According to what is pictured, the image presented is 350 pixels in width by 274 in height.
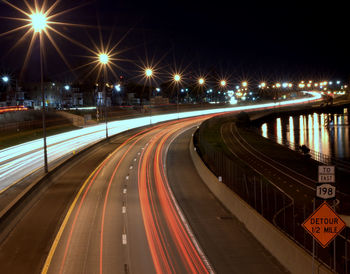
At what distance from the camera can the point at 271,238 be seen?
15.6m

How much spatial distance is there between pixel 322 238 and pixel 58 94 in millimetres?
145556

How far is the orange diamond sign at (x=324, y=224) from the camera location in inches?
432

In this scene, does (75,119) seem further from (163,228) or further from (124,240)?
(124,240)

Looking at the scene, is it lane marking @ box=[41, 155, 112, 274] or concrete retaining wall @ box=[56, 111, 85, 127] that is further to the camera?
concrete retaining wall @ box=[56, 111, 85, 127]

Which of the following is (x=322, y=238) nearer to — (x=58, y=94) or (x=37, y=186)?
(x=37, y=186)

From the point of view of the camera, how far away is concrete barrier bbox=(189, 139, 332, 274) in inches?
493

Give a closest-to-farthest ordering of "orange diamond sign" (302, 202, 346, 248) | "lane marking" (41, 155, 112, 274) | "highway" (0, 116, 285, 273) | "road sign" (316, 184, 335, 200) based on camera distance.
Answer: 1. "orange diamond sign" (302, 202, 346, 248)
2. "road sign" (316, 184, 335, 200)
3. "lane marking" (41, 155, 112, 274)
4. "highway" (0, 116, 285, 273)

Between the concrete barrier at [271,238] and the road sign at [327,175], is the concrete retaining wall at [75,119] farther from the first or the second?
the road sign at [327,175]

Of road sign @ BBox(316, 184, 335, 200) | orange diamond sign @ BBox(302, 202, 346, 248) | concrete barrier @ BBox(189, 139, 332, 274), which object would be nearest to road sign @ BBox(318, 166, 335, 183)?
road sign @ BBox(316, 184, 335, 200)

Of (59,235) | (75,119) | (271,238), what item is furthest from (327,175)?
(75,119)

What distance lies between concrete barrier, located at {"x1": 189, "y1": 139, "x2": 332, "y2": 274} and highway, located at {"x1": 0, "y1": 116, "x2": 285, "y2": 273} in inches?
14.2

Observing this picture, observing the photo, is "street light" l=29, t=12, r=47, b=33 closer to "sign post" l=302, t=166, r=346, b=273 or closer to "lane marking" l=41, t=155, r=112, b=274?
"lane marking" l=41, t=155, r=112, b=274

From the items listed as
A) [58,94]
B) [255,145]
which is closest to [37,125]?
[255,145]

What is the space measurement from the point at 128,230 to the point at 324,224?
9939 mm
